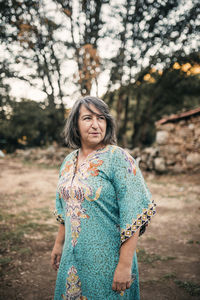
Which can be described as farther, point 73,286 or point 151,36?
point 151,36

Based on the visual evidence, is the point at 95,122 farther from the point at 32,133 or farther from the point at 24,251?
the point at 32,133

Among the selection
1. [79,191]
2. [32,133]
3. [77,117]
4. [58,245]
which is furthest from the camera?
[32,133]

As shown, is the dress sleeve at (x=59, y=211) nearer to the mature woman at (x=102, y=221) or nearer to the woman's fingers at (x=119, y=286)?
the mature woman at (x=102, y=221)

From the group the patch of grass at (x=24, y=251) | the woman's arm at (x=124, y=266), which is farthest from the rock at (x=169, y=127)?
the woman's arm at (x=124, y=266)

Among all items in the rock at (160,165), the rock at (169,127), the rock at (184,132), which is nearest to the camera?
the rock at (184,132)

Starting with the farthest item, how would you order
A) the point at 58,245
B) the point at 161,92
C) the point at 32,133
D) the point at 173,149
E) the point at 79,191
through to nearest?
the point at 32,133, the point at 161,92, the point at 173,149, the point at 58,245, the point at 79,191

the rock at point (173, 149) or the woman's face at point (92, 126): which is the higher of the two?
the woman's face at point (92, 126)

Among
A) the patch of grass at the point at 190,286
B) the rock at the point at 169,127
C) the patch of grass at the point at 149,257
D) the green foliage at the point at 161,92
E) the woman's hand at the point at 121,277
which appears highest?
the green foliage at the point at 161,92

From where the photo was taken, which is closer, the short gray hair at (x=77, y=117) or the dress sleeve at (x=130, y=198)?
the dress sleeve at (x=130, y=198)

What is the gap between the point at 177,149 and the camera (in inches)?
366

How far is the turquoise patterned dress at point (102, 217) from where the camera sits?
1.22 meters

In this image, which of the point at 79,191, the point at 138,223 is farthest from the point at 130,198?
the point at 79,191

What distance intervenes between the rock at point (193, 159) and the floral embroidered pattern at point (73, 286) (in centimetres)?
845

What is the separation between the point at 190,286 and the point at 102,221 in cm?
203
